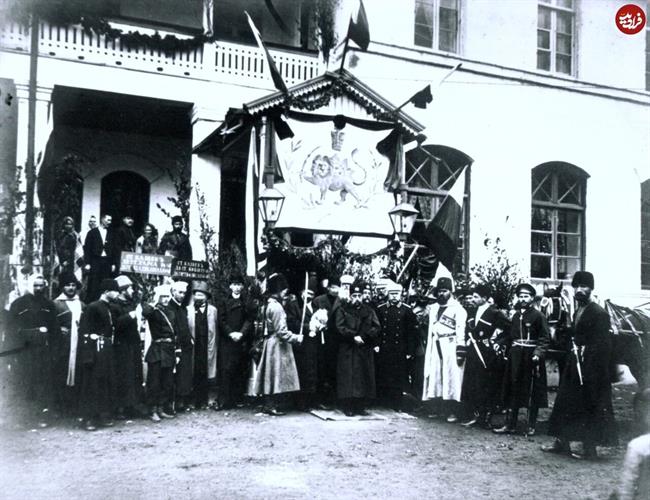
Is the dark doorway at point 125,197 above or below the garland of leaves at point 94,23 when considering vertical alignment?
below

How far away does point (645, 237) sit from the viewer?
1593 cm

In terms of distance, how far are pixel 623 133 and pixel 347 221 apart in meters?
8.13

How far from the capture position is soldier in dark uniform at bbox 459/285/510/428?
9.11 m

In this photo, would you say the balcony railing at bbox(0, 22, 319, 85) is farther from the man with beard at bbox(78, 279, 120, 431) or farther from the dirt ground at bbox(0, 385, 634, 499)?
the dirt ground at bbox(0, 385, 634, 499)

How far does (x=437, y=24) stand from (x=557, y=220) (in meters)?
5.19

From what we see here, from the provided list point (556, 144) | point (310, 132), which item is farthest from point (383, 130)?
point (556, 144)

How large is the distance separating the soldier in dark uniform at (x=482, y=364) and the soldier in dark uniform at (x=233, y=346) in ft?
10.1

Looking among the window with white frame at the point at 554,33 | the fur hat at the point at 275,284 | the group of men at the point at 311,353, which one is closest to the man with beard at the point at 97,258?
the group of men at the point at 311,353

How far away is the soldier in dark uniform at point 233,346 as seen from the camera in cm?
948

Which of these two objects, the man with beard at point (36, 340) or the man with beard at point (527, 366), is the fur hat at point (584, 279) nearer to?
the man with beard at point (527, 366)

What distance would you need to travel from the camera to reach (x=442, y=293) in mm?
9773

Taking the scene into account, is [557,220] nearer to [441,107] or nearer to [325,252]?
[441,107]

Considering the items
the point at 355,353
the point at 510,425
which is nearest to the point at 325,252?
the point at 355,353

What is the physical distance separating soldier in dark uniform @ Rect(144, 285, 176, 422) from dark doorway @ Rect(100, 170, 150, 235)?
7035 mm
